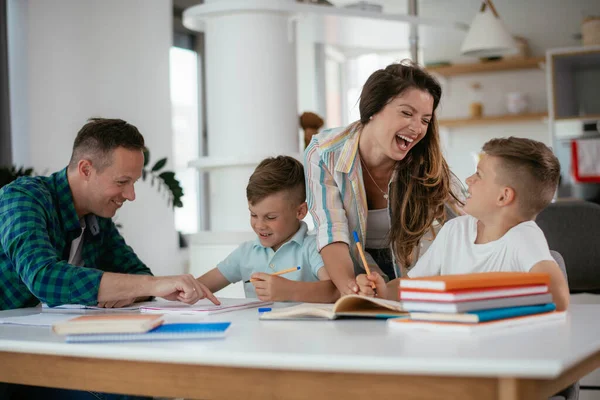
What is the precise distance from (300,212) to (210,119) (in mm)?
1289

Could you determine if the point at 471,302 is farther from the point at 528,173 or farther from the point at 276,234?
the point at 276,234

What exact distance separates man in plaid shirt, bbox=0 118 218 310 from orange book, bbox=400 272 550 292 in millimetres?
551

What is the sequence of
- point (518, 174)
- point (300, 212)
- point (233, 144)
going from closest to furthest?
point (518, 174), point (300, 212), point (233, 144)

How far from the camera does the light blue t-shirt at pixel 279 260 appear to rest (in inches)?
86.1

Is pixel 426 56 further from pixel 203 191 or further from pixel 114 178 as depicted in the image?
pixel 114 178

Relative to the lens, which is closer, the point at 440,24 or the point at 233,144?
the point at 233,144

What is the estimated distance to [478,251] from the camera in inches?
65.4

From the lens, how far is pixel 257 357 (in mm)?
1021

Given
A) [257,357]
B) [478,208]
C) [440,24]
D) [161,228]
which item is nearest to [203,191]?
[161,228]

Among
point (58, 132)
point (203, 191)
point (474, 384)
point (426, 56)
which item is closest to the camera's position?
point (474, 384)

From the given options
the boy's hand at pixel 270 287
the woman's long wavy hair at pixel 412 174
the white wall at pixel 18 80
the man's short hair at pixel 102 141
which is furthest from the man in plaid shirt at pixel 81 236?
the white wall at pixel 18 80

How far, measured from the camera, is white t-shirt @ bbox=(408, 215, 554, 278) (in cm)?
155

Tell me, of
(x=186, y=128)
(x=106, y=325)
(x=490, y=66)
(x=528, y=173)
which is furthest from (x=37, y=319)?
(x=490, y=66)

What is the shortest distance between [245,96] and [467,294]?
7.52 ft
